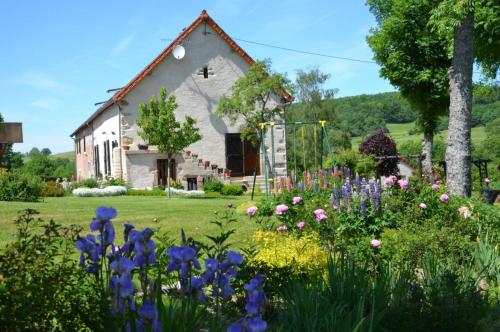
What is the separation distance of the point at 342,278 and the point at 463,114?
7273mm

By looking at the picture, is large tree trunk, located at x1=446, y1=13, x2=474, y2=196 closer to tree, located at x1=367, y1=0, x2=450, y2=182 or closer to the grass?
tree, located at x1=367, y1=0, x2=450, y2=182

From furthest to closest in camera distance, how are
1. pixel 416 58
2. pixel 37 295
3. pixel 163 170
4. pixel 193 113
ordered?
pixel 193 113
pixel 163 170
pixel 416 58
pixel 37 295

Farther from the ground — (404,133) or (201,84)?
(201,84)

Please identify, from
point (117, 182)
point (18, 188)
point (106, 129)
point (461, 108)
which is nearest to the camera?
point (461, 108)

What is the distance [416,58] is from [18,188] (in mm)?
15734

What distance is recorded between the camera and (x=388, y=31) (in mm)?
22359

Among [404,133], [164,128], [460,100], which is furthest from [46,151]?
[460,100]

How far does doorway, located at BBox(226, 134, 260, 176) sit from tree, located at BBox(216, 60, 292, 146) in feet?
4.09

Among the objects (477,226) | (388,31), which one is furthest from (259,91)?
(477,226)

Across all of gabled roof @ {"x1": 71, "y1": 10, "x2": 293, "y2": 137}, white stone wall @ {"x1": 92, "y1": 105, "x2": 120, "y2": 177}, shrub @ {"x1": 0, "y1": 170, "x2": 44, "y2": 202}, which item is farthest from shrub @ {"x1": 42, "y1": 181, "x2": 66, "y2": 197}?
gabled roof @ {"x1": 71, "y1": 10, "x2": 293, "y2": 137}

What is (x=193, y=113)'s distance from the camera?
89.5 feet

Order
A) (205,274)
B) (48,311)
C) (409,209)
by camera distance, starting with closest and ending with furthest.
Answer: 1. (205,274)
2. (48,311)
3. (409,209)

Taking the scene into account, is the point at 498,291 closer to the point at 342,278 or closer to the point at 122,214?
the point at 342,278

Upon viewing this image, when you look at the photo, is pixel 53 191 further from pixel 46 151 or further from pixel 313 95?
pixel 46 151
